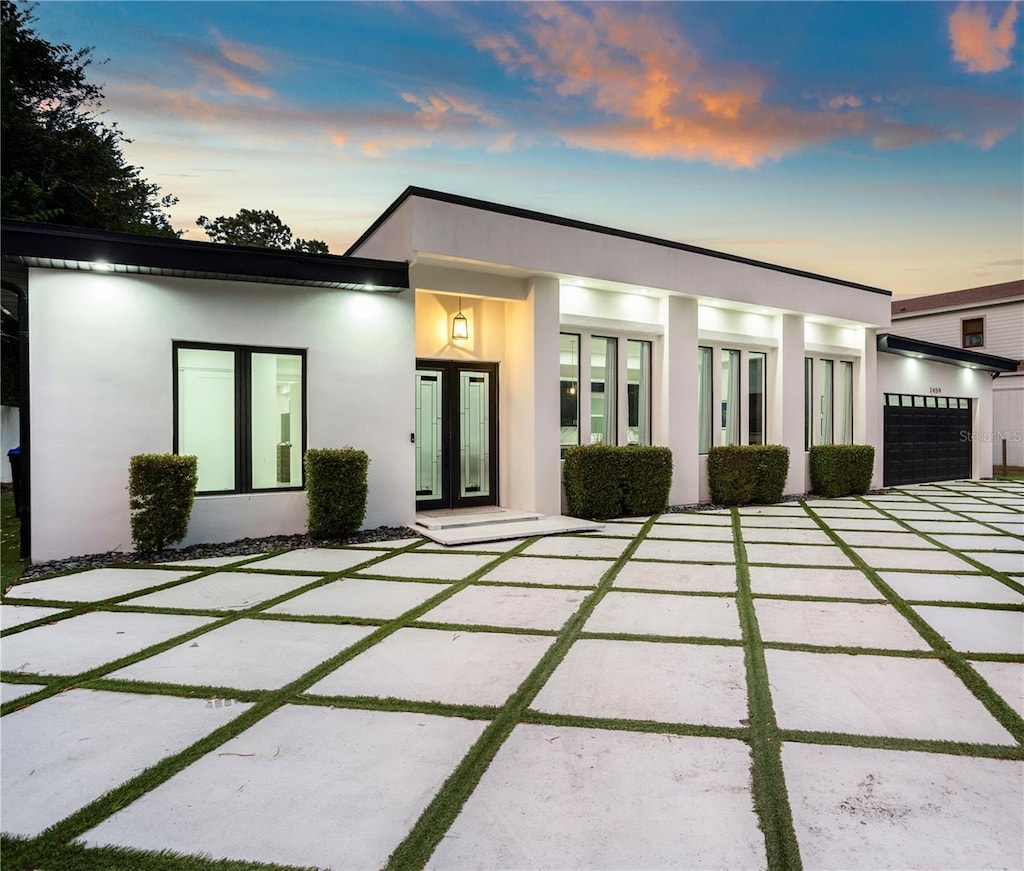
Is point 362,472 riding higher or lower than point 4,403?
lower

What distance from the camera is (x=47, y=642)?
3.45 meters

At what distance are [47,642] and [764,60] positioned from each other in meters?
10.4

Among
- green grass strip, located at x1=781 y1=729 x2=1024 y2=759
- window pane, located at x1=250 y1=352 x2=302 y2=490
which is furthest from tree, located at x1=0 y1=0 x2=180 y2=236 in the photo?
green grass strip, located at x1=781 y1=729 x2=1024 y2=759

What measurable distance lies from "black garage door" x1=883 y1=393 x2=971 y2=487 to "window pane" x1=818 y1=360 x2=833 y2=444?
2040 mm

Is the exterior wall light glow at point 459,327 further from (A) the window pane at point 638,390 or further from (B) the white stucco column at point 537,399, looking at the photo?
(A) the window pane at point 638,390

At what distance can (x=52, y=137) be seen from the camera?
486 inches

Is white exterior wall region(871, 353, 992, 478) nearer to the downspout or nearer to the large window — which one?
the large window

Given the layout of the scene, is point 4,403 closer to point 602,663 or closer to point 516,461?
point 516,461

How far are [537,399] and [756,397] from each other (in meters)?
5.08

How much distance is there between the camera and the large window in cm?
620

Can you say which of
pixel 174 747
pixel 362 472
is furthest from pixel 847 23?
pixel 174 747

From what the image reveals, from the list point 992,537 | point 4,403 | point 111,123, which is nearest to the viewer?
point 992,537

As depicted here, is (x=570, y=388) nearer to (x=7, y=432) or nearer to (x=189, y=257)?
(x=189, y=257)

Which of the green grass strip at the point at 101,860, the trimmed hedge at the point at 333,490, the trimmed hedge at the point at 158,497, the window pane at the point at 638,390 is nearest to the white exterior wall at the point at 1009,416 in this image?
the window pane at the point at 638,390
